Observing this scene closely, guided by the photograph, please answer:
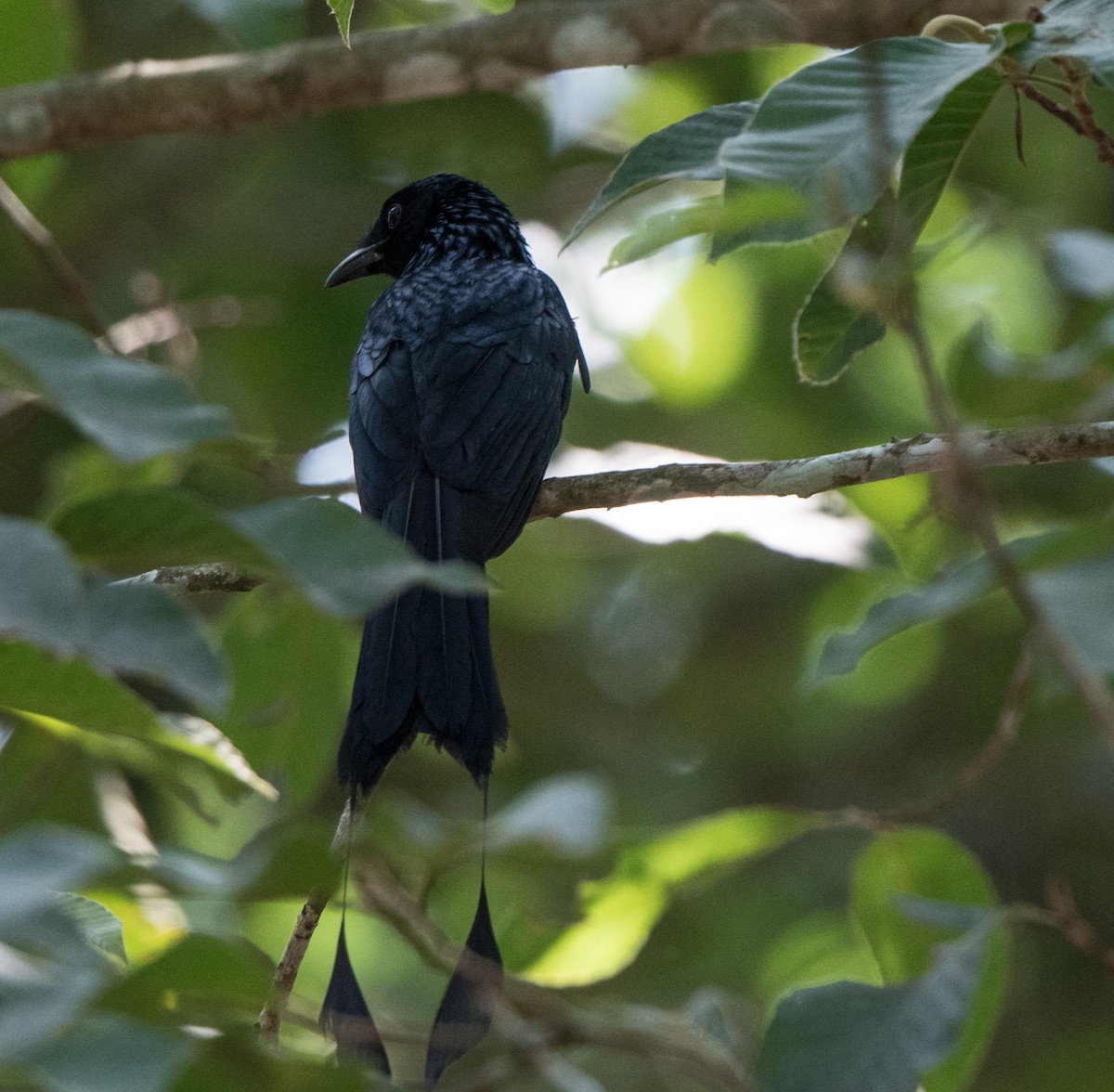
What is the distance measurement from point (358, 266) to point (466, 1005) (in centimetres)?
326

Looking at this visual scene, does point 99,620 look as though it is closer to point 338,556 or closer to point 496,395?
point 338,556

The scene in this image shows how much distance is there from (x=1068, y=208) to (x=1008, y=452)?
142 inches

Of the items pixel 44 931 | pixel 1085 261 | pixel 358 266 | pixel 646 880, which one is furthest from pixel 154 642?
pixel 358 266

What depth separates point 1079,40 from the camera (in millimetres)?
1851

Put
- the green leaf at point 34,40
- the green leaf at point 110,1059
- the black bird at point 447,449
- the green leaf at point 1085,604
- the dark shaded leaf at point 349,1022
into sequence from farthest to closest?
the green leaf at point 34,40 < the black bird at point 447,449 < the dark shaded leaf at point 349,1022 < the green leaf at point 1085,604 < the green leaf at point 110,1059

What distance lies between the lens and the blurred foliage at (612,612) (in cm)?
128

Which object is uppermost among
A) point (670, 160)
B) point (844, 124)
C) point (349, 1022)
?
point (844, 124)

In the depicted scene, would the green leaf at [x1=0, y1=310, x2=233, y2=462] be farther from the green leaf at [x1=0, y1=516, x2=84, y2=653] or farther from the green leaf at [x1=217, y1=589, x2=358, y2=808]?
the green leaf at [x1=217, y1=589, x2=358, y2=808]

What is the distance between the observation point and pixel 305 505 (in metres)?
1.26

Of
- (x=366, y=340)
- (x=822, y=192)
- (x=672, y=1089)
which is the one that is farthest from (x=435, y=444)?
(x=672, y=1089)

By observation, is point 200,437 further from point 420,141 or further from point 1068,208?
point 1068,208

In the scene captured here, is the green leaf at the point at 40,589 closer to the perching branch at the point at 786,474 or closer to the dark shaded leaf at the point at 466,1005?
the dark shaded leaf at the point at 466,1005

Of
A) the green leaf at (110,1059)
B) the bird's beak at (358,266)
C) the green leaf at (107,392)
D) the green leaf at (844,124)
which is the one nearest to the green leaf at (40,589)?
the green leaf at (107,392)

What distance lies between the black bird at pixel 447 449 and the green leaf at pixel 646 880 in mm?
356
